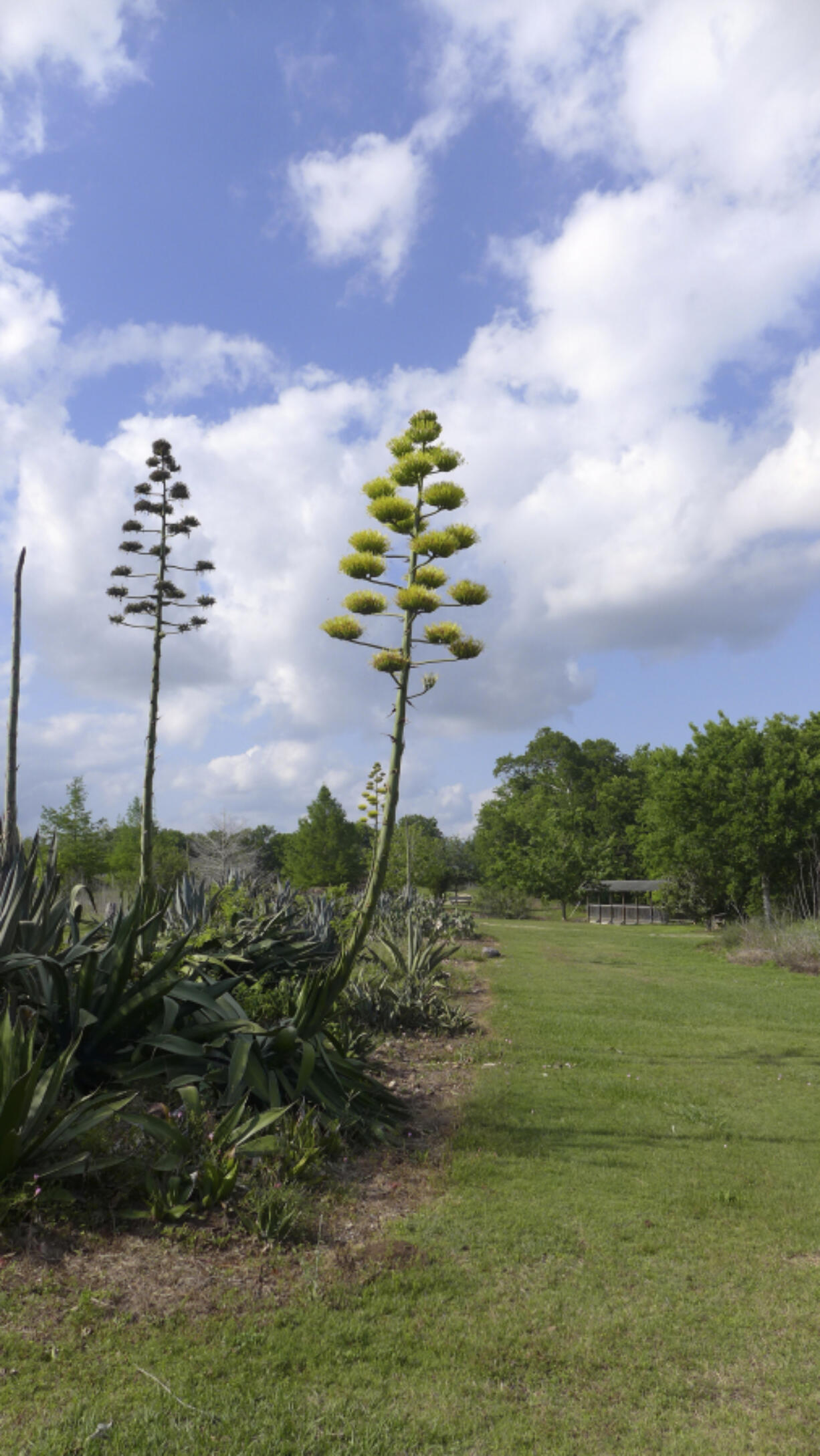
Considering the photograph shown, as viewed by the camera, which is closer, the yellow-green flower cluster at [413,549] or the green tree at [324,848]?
the yellow-green flower cluster at [413,549]

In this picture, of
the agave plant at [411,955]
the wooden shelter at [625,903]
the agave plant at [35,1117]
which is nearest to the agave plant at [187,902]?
the agave plant at [411,955]

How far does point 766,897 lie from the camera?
91.5 ft

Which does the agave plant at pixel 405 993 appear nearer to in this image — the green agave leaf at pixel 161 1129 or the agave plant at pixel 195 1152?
the agave plant at pixel 195 1152

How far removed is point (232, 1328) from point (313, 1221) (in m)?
1.06

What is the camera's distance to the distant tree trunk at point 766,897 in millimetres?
26616

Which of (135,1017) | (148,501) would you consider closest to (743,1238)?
(135,1017)

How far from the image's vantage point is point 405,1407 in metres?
2.91

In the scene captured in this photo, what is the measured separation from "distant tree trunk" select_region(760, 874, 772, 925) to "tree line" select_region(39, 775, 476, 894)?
11.8 metres

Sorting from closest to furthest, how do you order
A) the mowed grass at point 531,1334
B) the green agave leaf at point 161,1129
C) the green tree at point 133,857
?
1. the mowed grass at point 531,1334
2. the green agave leaf at point 161,1129
3. the green tree at point 133,857

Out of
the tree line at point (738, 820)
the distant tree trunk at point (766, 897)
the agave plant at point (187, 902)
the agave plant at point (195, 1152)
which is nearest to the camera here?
the agave plant at point (195, 1152)

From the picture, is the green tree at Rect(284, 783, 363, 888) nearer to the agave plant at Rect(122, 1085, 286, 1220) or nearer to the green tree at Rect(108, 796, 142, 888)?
the green tree at Rect(108, 796, 142, 888)

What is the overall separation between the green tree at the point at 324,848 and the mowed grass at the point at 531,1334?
4978cm

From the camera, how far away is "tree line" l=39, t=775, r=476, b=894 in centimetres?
3712

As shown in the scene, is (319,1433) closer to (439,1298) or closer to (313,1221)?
(439,1298)
